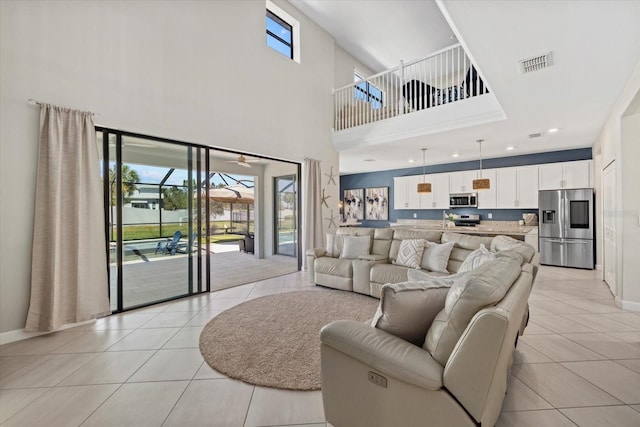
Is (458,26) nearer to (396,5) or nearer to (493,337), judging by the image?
(493,337)

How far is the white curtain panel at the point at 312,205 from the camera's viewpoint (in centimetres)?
577

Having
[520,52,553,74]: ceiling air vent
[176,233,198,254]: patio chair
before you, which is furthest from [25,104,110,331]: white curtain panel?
[520,52,553,74]: ceiling air vent

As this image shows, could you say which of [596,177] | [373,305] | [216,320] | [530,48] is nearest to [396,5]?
[530,48]

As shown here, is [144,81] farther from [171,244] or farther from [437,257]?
[437,257]

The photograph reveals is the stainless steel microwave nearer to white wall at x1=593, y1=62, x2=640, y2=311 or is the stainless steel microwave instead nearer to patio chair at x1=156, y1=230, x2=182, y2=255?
white wall at x1=593, y1=62, x2=640, y2=311

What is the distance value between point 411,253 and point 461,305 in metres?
2.71

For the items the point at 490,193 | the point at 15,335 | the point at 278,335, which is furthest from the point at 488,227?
the point at 15,335

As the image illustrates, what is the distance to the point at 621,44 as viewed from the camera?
239 cm

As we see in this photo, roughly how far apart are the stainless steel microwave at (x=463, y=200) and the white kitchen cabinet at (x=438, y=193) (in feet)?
0.53

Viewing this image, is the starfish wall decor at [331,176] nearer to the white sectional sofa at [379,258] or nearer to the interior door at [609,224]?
the white sectional sofa at [379,258]

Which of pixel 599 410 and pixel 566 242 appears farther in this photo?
pixel 566 242

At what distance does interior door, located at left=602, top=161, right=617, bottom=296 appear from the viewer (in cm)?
387

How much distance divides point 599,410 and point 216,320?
10.4ft

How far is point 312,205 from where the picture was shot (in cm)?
584
